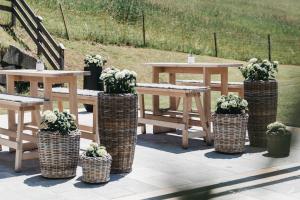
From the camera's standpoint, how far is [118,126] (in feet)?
18.5

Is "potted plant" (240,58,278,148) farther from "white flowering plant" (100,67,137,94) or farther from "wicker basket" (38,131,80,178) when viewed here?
"wicker basket" (38,131,80,178)

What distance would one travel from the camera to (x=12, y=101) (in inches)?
229

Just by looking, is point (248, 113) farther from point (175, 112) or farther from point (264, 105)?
point (175, 112)

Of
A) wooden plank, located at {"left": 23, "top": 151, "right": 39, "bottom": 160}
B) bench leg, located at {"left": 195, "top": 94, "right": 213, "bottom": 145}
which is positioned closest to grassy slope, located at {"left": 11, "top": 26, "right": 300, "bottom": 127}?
bench leg, located at {"left": 195, "top": 94, "right": 213, "bottom": 145}

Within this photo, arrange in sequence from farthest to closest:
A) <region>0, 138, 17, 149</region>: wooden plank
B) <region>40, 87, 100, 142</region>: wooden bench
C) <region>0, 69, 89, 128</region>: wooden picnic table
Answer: <region>40, 87, 100, 142</region>: wooden bench
<region>0, 69, 89, 128</region>: wooden picnic table
<region>0, 138, 17, 149</region>: wooden plank

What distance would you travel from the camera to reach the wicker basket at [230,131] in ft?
22.4

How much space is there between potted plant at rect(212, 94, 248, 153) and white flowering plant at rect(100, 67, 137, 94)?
1581 millimetres

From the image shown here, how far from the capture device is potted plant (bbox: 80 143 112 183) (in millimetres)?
5274

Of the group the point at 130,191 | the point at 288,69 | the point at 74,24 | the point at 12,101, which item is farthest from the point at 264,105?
→ the point at 74,24

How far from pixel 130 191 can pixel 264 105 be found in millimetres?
2929

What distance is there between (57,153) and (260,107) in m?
3.17

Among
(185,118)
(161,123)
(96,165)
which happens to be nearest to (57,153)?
(96,165)

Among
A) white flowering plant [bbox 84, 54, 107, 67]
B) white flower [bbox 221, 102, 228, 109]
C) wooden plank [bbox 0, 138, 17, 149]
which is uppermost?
white flowering plant [bbox 84, 54, 107, 67]

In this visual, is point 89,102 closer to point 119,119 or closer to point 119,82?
point 119,82
